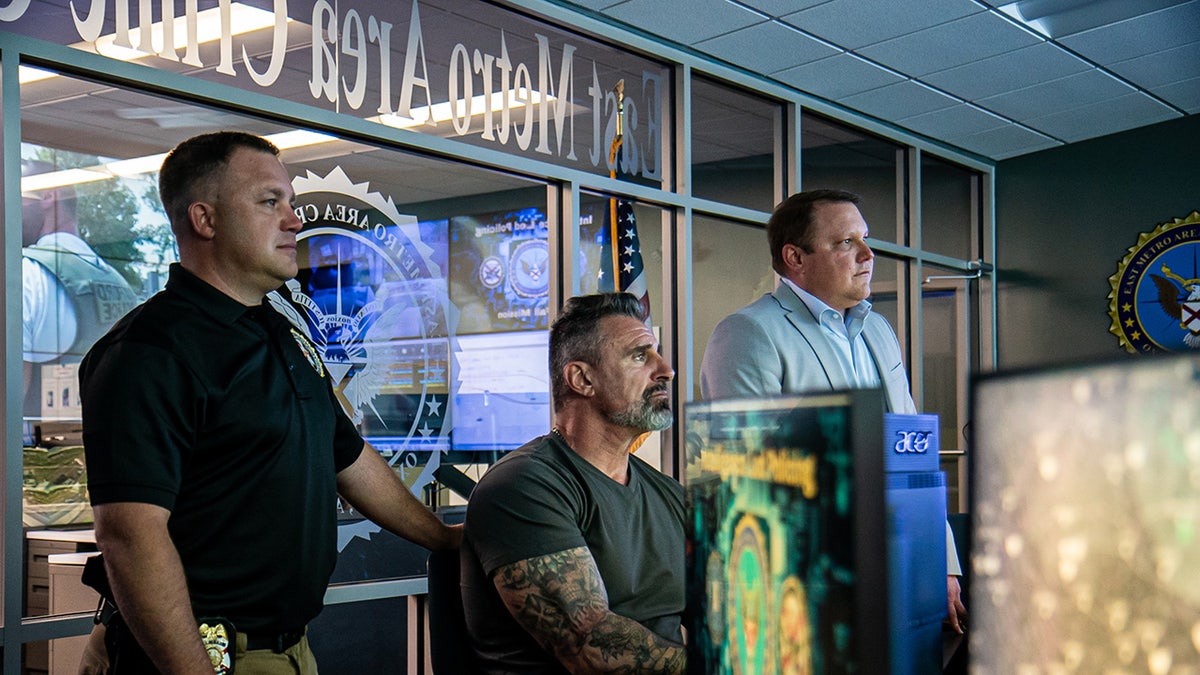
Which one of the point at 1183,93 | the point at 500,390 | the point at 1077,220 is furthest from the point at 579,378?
the point at 1077,220

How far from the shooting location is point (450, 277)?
12.6ft

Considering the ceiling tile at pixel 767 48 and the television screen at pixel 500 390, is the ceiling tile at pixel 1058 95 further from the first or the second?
the television screen at pixel 500 390

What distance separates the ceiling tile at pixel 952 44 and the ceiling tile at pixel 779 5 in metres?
0.61

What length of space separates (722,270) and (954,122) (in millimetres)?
1739

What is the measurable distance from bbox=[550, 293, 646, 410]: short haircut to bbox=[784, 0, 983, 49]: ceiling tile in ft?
8.13

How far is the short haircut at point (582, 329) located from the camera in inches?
88.0

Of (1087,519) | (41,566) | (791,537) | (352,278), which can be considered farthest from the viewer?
(352,278)

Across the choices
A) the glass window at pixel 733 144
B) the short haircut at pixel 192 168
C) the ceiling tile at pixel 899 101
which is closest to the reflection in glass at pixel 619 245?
the glass window at pixel 733 144

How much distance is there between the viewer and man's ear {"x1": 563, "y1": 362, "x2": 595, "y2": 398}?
2.16 metres

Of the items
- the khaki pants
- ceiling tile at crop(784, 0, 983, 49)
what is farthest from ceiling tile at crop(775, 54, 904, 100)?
the khaki pants

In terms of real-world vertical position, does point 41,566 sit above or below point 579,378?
below

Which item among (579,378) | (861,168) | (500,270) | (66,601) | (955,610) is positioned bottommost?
(66,601)

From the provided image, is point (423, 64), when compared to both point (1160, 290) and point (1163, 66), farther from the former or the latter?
point (1160, 290)

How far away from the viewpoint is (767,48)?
15.9 feet
